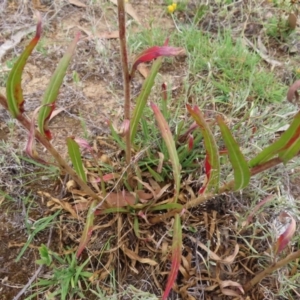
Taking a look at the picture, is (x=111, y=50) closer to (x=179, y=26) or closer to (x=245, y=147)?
(x=179, y=26)

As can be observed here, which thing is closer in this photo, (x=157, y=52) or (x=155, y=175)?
(x=157, y=52)

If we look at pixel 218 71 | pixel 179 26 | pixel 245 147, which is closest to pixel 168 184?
pixel 245 147

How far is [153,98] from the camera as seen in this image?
5.23 ft

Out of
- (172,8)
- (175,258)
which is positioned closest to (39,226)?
(175,258)

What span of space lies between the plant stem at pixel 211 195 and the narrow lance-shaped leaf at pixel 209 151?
0.06 ft

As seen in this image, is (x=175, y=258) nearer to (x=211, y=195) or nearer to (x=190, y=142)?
(x=211, y=195)

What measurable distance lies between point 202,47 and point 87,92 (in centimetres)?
50

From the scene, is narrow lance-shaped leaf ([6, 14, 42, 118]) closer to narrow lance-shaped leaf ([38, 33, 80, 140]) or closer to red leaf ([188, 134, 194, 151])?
narrow lance-shaped leaf ([38, 33, 80, 140])

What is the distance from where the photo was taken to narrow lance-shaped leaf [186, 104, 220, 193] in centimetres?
90

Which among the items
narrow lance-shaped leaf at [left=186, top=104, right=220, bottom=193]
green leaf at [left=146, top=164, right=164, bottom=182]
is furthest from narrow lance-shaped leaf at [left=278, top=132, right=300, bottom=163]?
green leaf at [left=146, top=164, right=164, bottom=182]

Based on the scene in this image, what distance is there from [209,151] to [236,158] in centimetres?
10

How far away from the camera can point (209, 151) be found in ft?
3.25

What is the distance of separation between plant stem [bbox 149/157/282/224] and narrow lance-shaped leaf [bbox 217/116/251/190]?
0.11 ft

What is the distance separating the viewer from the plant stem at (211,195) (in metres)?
0.93
